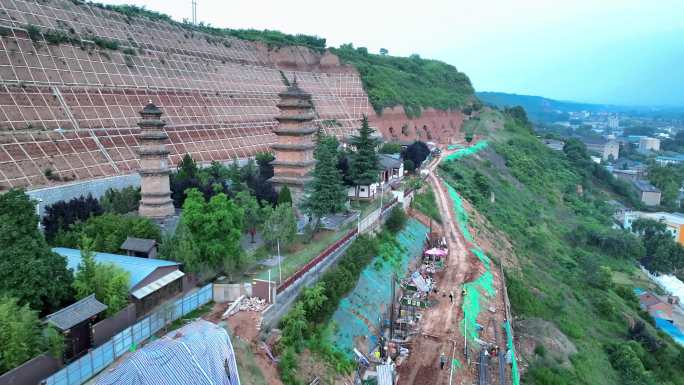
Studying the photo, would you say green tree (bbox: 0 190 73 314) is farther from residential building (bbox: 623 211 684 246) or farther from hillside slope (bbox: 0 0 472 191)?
residential building (bbox: 623 211 684 246)

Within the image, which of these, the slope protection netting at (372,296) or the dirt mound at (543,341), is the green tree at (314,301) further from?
the dirt mound at (543,341)

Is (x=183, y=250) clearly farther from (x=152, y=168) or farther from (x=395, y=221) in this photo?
(x=395, y=221)

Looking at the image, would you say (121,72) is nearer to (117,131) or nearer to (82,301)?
(117,131)

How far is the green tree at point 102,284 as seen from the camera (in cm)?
1509

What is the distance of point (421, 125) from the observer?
76000mm

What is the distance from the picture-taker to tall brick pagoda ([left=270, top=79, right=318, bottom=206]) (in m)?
32.3

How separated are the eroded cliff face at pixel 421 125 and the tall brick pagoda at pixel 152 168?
1645 inches

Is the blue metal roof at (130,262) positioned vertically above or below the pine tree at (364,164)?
below

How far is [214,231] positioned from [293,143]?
13.9 metres

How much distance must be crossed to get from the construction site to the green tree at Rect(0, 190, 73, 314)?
2.45 m

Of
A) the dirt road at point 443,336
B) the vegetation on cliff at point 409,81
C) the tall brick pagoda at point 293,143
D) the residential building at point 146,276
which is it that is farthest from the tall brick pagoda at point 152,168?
the vegetation on cliff at point 409,81

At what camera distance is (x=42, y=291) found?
46.5ft

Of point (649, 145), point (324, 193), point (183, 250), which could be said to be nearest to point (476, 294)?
point (324, 193)

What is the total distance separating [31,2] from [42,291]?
92.3 feet
